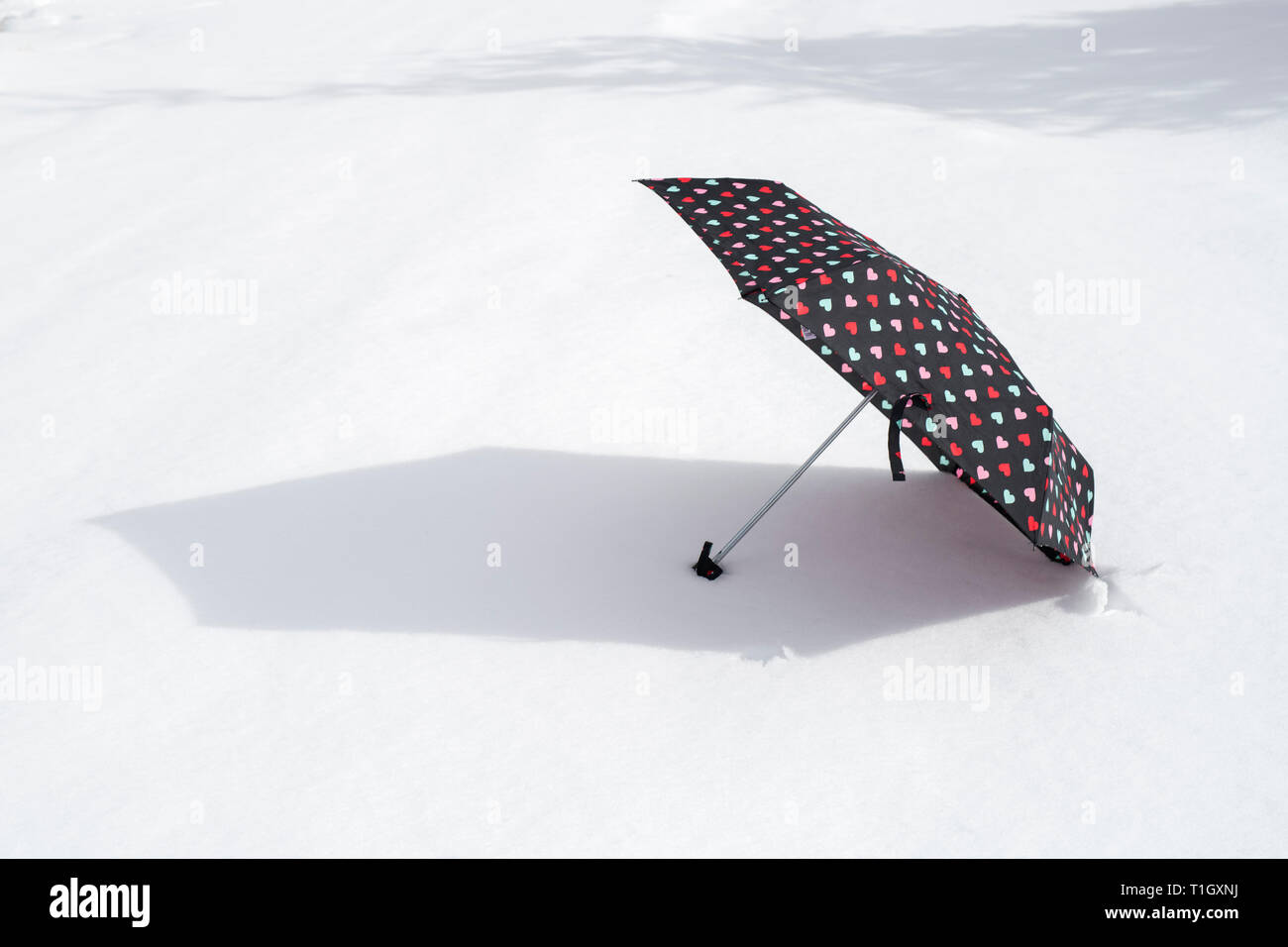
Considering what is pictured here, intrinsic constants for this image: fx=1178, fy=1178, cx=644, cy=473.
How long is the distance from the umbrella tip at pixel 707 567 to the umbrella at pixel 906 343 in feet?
0.77

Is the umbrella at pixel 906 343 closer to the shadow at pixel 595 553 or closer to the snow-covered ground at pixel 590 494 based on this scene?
the shadow at pixel 595 553

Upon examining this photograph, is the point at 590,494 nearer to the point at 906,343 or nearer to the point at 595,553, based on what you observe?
the point at 595,553

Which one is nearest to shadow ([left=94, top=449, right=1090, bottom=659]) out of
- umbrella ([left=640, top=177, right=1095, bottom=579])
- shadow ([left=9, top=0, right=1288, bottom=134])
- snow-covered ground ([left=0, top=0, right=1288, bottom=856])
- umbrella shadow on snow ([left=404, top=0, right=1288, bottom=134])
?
snow-covered ground ([left=0, top=0, right=1288, bottom=856])

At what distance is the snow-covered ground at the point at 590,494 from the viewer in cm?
253

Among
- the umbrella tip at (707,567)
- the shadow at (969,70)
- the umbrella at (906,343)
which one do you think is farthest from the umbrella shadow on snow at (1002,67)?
the umbrella tip at (707,567)

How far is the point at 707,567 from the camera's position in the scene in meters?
3.17

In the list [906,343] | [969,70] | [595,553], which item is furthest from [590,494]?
[969,70]

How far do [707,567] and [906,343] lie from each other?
0.85 metres

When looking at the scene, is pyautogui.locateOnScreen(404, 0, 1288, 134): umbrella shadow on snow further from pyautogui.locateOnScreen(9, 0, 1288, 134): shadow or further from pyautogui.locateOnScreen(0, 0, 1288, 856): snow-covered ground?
pyautogui.locateOnScreen(0, 0, 1288, 856): snow-covered ground

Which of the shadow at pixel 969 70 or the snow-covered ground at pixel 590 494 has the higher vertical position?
the shadow at pixel 969 70

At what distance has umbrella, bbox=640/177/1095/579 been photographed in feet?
8.53

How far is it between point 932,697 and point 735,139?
420cm

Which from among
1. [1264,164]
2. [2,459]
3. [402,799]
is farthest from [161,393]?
[1264,164]

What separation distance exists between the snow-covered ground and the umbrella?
0.43 m
